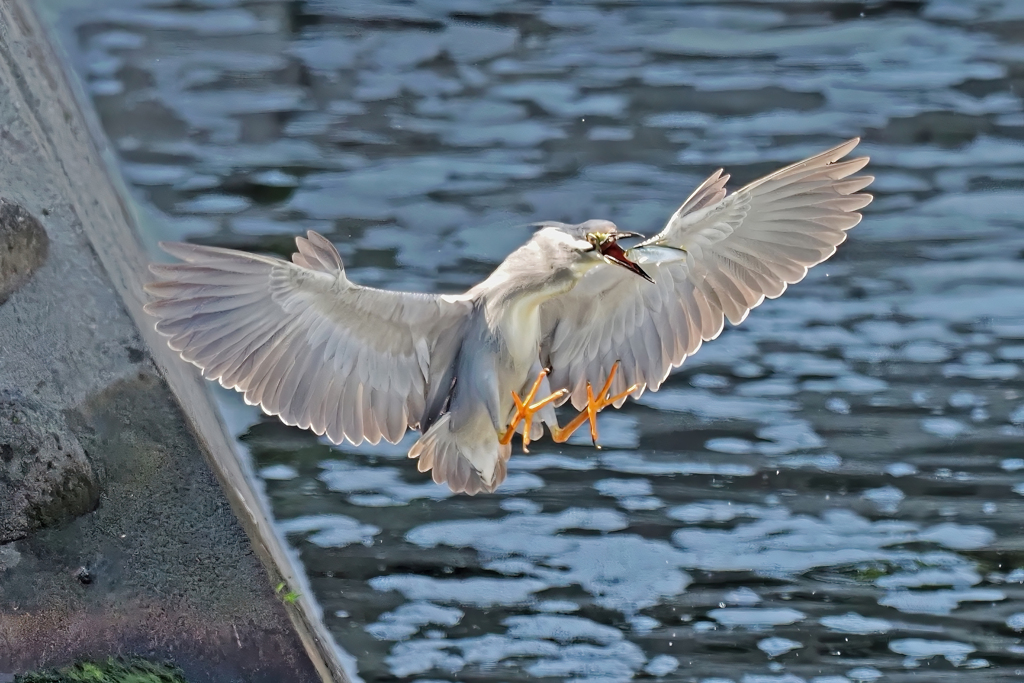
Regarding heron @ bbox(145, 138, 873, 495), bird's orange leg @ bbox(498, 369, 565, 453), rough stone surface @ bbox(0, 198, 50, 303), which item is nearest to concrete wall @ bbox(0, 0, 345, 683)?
rough stone surface @ bbox(0, 198, 50, 303)

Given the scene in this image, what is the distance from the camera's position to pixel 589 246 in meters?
1.92

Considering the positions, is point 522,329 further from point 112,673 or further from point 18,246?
point 112,673

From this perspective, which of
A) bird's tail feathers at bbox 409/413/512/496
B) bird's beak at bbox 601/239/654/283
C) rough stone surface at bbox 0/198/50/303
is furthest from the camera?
rough stone surface at bbox 0/198/50/303

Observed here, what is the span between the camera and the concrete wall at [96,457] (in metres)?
2.49

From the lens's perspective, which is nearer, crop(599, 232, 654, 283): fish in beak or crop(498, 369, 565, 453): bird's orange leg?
crop(599, 232, 654, 283): fish in beak

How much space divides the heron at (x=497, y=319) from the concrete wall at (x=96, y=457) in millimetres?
615

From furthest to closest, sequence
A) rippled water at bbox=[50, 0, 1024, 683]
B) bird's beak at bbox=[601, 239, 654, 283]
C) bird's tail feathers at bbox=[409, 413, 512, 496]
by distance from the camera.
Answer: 1. rippled water at bbox=[50, 0, 1024, 683]
2. bird's tail feathers at bbox=[409, 413, 512, 496]
3. bird's beak at bbox=[601, 239, 654, 283]

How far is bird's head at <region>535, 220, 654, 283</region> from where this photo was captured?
74.6 inches

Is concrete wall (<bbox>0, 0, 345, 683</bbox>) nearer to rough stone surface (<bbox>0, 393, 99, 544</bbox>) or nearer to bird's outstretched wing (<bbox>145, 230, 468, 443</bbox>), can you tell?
rough stone surface (<bbox>0, 393, 99, 544</bbox>)

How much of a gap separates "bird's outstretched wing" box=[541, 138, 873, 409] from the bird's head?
0.21 meters

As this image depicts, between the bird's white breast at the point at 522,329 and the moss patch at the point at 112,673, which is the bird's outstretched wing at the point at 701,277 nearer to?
the bird's white breast at the point at 522,329

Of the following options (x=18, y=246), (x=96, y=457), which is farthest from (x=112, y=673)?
(x=18, y=246)

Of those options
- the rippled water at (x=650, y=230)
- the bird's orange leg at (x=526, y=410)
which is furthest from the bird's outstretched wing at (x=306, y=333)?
the rippled water at (x=650, y=230)

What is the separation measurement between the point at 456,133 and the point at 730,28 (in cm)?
66
